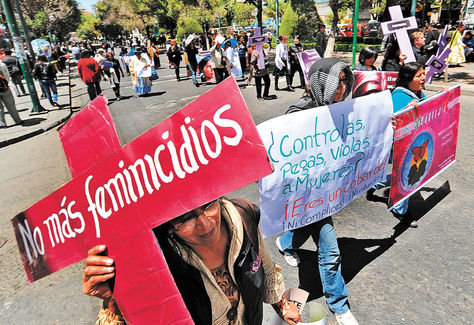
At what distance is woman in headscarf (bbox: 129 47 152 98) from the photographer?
38.8 ft

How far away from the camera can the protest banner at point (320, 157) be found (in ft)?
6.61

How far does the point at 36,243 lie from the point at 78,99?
14494mm

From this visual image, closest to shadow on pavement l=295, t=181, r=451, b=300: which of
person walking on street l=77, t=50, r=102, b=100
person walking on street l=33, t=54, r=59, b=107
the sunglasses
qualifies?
the sunglasses

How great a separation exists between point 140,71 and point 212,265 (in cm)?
1186

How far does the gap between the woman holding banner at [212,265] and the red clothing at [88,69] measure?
10.1 m

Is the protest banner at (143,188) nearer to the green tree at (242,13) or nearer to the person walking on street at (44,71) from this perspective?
the person walking on street at (44,71)

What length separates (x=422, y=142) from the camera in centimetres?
304

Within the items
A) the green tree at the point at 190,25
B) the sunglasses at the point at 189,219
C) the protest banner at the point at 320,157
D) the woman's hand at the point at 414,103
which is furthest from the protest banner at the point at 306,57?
the green tree at the point at 190,25

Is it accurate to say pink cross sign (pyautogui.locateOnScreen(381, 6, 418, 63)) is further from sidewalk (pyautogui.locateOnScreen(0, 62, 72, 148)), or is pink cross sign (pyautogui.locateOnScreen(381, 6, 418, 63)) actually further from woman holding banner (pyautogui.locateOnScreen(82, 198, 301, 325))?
sidewalk (pyautogui.locateOnScreen(0, 62, 72, 148))

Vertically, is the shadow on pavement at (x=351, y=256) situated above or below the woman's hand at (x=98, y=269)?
below

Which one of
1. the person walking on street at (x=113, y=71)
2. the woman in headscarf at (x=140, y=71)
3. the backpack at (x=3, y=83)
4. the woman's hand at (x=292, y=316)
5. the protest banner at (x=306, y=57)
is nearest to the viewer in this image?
the woman's hand at (x=292, y=316)

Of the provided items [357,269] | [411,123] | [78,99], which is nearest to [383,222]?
[357,269]

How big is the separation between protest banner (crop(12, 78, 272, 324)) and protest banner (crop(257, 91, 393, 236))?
1089 mm

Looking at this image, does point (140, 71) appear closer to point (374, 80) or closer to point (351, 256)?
point (374, 80)
